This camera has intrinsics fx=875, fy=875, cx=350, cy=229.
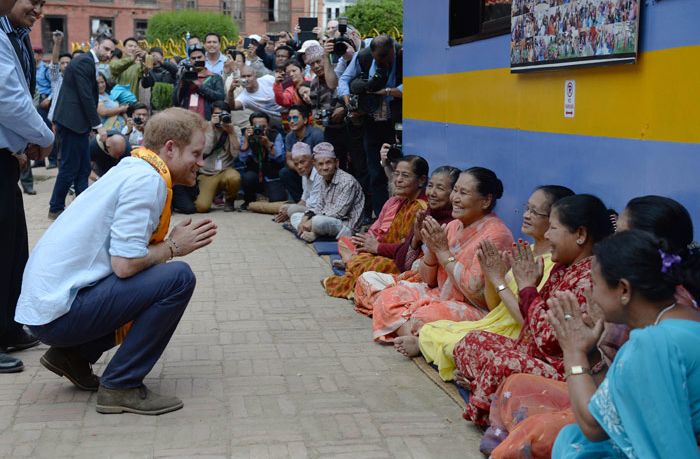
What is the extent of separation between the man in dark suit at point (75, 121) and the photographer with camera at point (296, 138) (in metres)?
2.28

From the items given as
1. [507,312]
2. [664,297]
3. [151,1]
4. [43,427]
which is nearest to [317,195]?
[507,312]

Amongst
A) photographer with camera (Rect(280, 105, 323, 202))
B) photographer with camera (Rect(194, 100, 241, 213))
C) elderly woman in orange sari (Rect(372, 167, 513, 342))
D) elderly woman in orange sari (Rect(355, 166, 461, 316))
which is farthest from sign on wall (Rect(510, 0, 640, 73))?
photographer with camera (Rect(194, 100, 241, 213))

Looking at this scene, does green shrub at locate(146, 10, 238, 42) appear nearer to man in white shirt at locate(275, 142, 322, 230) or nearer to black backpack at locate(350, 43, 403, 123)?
man in white shirt at locate(275, 142, 322, 230)

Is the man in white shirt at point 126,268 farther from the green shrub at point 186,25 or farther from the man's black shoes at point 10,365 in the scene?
the green shrub at point 186,25

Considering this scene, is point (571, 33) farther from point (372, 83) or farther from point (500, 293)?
point (372, 83)

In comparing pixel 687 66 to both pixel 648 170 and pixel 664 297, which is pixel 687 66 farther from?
pixel 664 297

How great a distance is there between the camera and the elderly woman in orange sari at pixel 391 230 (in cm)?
641

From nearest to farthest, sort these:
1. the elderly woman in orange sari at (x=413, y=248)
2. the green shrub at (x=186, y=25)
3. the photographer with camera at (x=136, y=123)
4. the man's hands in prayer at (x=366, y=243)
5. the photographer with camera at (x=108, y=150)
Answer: the elderly woman in orange sari at (x=413, y=248) < the man's hands in prayer at (x=366, y=243) < the photographer with camera at (x=108, y=150) < the photographer with camera at (x=136, y=123) < the green shrub at (x=186, y=25)

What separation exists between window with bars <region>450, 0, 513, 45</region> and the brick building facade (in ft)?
148

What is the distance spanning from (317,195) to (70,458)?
5.33 metres

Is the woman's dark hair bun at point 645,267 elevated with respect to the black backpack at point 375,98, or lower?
lower

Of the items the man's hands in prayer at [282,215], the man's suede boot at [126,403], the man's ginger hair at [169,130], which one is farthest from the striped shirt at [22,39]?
the man's hands in prayer at [282,215]

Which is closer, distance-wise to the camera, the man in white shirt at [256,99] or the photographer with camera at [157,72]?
the man in white shirt at [256,99]

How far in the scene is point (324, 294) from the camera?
22.0 ft
